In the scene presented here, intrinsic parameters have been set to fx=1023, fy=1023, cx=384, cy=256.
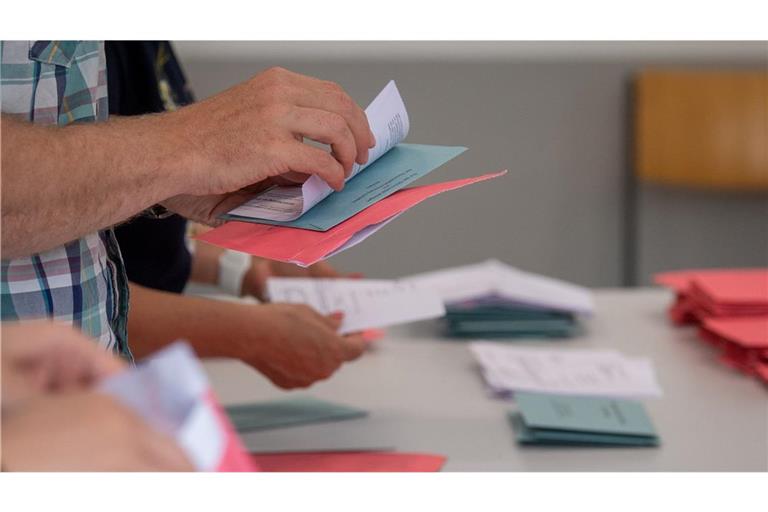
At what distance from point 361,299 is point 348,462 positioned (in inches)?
11.9

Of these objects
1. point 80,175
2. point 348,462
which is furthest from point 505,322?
point 80,175

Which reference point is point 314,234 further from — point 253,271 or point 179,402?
point 253,271

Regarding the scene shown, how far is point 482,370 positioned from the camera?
1.53 m

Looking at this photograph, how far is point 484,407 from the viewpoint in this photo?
54.6 inches

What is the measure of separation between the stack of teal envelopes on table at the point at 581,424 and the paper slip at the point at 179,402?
0.90 metres

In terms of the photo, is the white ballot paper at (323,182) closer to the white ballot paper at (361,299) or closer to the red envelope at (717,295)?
the white ballot paper at (361,299)

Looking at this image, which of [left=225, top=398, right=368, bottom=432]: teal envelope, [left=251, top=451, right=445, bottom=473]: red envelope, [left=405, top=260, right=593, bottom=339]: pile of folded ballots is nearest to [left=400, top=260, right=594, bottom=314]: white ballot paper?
[left=405, top=260, right=593, bottom=339]: pile of folded ballots

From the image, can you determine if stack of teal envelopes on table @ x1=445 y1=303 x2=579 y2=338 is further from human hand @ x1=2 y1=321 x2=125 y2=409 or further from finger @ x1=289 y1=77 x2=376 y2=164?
human hand @ x1=2 y1=321 x2=125 y2=409

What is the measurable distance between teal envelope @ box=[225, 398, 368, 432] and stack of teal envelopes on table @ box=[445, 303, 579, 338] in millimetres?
372

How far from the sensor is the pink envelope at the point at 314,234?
30.2 inches

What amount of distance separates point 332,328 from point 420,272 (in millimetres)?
1549

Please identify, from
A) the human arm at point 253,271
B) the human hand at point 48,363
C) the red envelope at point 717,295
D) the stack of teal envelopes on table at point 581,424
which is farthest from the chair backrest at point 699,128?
the human hand at point 48,363
